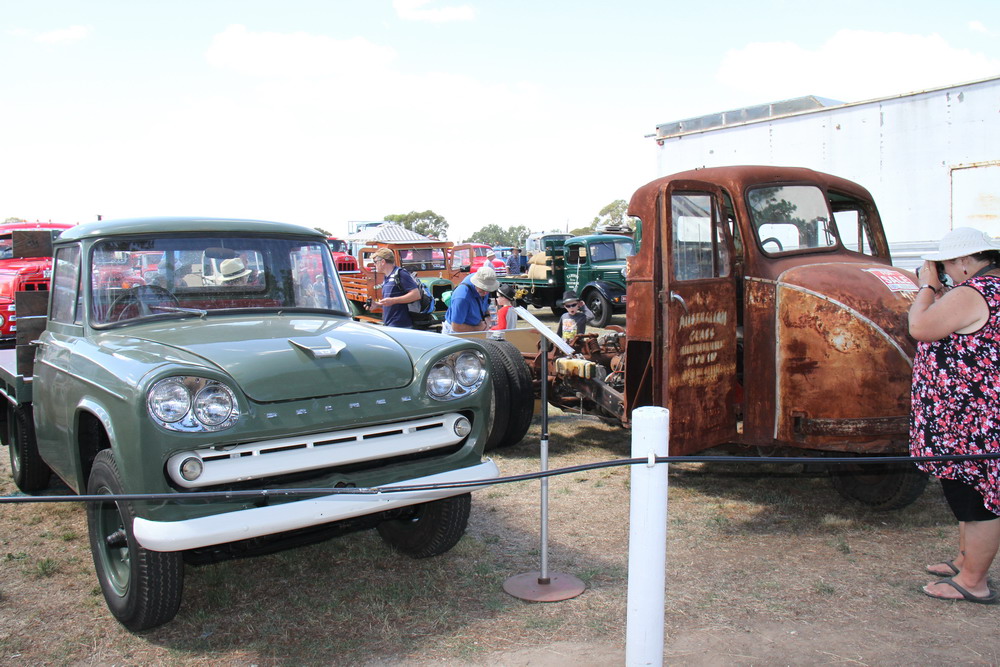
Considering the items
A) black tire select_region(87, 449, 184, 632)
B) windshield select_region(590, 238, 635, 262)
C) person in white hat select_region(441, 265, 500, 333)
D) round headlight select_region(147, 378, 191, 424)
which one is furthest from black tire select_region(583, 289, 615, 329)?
round headlight select_region(147, 378, 191, 424)

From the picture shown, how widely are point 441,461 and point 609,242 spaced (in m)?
14.9

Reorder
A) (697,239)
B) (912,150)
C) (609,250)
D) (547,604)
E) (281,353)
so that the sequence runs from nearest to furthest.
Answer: (281,353)
(547,604)
(697,239)
(912,150)
(609,250)

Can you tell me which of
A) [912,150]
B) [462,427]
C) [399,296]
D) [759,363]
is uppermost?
[912,150]

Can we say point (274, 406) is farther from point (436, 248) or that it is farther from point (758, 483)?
point (436, 248)

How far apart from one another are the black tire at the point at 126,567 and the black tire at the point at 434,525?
3.77 feet

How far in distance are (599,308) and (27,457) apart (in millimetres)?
13200

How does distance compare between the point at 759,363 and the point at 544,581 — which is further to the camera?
the point at 759,363

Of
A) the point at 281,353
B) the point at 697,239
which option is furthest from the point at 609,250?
the point at 281,353

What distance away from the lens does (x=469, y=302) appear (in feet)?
24.5

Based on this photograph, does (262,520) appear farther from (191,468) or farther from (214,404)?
(214,404)

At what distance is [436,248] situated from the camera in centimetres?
1683

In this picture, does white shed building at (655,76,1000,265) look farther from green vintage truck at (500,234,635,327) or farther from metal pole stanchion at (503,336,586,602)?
metal pole stanchion at (503,336,586,602)

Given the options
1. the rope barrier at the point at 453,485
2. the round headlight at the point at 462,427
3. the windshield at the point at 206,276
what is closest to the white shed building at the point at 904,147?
the rope barrier at the point at 453,485

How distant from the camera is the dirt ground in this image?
10.7 ft
